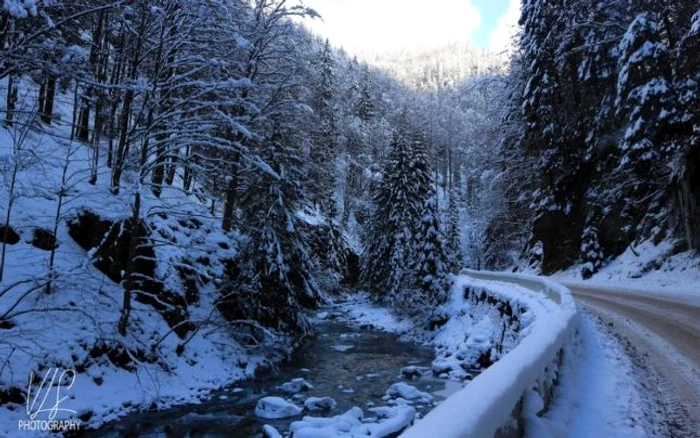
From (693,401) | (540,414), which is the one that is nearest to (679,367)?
(693,401)

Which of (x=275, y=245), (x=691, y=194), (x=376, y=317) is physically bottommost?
(x=376, y=317)

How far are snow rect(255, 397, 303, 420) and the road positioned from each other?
7467 millimetres

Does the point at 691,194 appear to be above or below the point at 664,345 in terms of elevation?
above

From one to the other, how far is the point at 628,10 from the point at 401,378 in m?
21.9

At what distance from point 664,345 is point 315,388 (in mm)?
9259

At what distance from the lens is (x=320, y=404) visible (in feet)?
39.2

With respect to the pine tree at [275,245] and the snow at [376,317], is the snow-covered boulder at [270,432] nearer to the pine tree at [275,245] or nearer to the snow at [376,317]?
the pine tree at [275,245]

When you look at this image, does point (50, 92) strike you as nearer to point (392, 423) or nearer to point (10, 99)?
point (10, 99)

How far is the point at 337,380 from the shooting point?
15047 mm

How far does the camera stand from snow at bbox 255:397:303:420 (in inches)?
443

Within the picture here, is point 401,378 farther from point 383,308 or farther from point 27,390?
point 383,308

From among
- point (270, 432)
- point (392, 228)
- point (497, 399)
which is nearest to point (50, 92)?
point (270, 432)

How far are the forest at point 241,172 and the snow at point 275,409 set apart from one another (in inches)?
127

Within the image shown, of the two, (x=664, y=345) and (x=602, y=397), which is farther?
(x=664, y=345)
